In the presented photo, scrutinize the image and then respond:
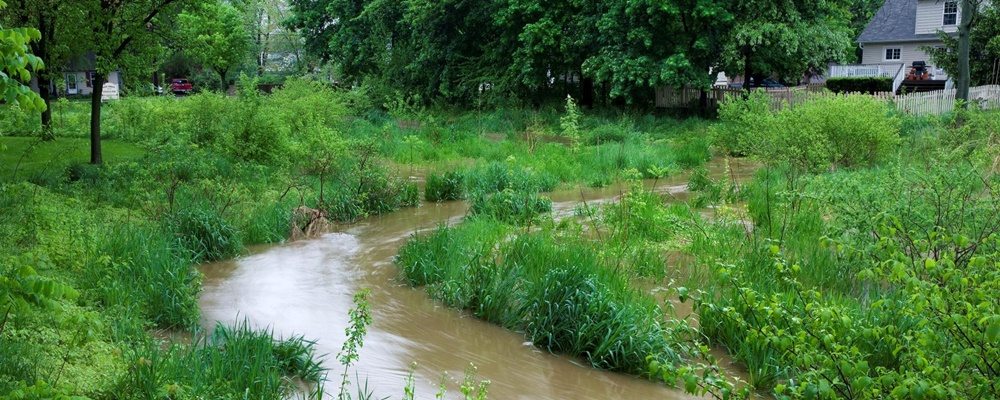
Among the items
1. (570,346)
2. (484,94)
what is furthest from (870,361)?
(484,94)

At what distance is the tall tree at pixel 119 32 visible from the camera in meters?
15.3

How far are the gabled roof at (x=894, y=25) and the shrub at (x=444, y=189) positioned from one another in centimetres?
3837

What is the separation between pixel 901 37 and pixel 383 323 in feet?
148

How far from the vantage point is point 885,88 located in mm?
40781

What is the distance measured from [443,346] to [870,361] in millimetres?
3823

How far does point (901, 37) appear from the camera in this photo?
4631 cm

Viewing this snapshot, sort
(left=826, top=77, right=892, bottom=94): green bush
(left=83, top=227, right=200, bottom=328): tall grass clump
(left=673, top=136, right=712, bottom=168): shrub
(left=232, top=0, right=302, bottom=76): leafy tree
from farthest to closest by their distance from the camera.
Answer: (left=232, top=0, right=302, bottom=76): leafy tree, (left=826, top=77, right=892, bottom=94): green bush, (left=673, top=136, right=712, bottom=168): shrub, (left=83, top=227, right=200, bottom=328): tall grass clump

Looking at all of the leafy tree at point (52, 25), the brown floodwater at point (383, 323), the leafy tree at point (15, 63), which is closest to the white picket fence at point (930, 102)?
the brown floodwater at point (383, 323)

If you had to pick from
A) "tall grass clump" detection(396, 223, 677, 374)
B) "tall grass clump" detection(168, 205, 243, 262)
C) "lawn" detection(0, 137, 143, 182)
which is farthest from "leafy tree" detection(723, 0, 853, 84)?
"tall grass clump" detection(168, 205, 243, 262)

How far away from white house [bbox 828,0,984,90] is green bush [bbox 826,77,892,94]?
4.58ft

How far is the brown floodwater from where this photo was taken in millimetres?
7296

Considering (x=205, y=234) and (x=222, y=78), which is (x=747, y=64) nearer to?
(x=205, y=234)

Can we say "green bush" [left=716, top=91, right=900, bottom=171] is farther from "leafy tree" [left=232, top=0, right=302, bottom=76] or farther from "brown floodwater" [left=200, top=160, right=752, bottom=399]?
"leafy tree" [left=232, top=0, right=302, bottom=76]

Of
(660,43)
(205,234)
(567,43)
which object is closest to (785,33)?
(660,43)
